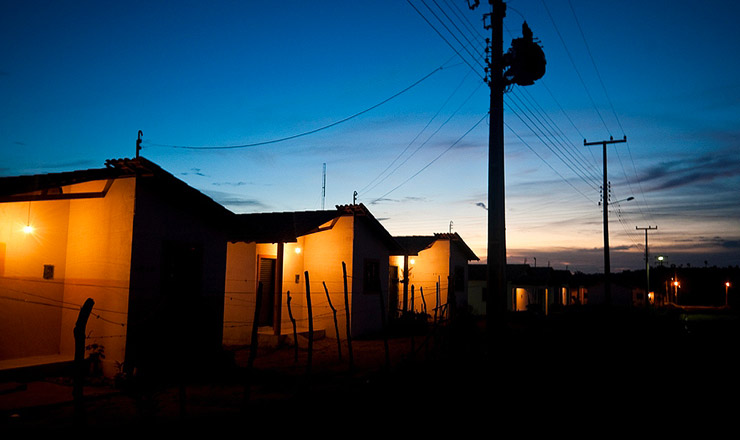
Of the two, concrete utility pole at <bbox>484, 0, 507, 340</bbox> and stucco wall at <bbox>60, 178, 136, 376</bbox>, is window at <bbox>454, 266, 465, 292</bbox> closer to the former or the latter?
concrete utility pole at <bbox>484, 0, 507, 340</bbox>

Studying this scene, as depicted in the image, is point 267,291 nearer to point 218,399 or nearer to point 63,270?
point 63,270

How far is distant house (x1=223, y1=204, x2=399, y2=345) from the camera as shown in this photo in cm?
1705

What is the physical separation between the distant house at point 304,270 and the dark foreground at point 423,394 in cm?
155

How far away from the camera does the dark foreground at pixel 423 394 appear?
802cm

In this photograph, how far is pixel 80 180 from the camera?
10.5 m

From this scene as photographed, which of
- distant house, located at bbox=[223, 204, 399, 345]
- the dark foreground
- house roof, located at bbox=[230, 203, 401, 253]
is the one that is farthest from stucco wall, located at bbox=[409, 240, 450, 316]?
the dark foreground

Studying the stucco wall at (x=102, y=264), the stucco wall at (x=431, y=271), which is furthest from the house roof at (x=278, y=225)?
the stucco wall at (x=431, y=271)

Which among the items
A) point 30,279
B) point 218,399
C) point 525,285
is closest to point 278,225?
point 30,279

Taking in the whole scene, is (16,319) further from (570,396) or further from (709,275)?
(709,275)

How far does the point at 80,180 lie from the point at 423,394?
8.46m

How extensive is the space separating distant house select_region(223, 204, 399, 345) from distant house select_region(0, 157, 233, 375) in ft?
14.9

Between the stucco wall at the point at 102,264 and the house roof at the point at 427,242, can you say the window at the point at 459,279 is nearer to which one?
the house roof at the point at 427,242

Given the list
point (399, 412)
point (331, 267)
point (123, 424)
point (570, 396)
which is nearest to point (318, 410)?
point (399, 412)

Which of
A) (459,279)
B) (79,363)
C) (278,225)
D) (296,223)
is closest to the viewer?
(79,363)
